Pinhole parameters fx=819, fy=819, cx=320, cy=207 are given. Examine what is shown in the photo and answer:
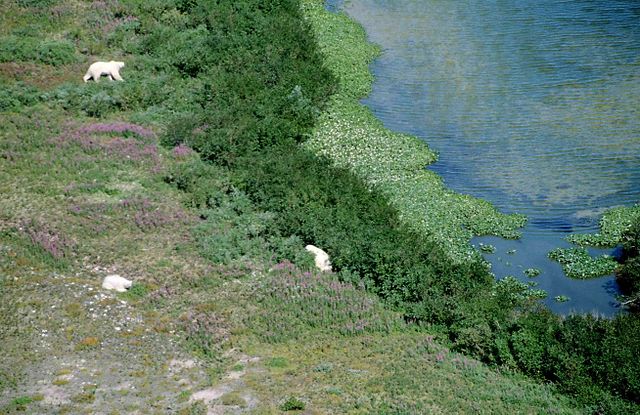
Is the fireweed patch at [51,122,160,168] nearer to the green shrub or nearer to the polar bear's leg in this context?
the polar bear's leg

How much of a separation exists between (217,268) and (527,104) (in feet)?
66.8

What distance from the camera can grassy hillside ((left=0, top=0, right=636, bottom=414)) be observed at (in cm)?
2341

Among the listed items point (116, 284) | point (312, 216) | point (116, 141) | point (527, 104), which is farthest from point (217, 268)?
point (527, 104)

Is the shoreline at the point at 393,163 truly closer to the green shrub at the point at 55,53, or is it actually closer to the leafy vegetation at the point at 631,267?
the leafy vegetation at the point at 631,267

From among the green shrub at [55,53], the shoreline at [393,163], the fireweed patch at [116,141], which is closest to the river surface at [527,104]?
the shoreline at [393,163]

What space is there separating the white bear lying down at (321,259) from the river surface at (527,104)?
6406 mm

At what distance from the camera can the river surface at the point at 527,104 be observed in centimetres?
3350

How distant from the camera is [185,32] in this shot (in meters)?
46.0

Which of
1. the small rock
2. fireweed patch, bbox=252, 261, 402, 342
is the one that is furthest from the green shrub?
fireweed patch, bbox=252, 261, 402, 342

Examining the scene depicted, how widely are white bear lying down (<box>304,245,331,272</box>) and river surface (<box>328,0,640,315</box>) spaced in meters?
6.41

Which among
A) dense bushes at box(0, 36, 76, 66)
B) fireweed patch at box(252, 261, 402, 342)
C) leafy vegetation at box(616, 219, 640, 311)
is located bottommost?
fireweed patch at box(252, 261, 402, 342)

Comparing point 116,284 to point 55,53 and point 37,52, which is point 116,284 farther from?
point 37,52

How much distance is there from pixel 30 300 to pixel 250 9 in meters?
26.4

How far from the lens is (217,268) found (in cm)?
2861
